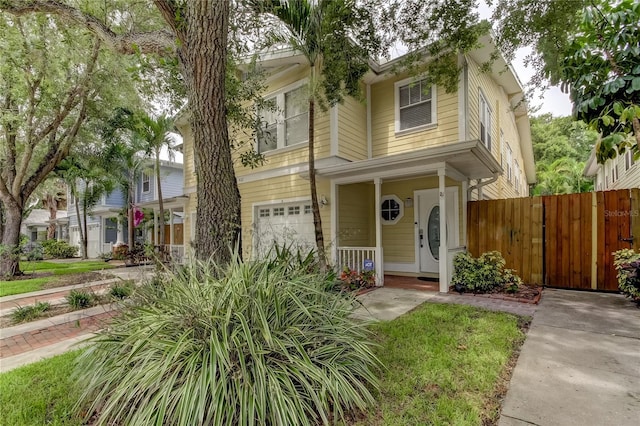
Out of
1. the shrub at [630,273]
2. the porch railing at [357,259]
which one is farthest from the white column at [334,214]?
the shrub at [630,273]

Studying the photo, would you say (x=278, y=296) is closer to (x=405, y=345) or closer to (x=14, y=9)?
(x=405, y=345)

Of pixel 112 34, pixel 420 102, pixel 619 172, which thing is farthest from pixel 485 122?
pixel 112 34

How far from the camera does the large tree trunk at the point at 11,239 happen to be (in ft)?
32.1

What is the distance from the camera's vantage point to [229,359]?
7.08ft

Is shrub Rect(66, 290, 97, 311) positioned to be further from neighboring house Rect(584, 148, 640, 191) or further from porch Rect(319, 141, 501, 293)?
neighboring house Rect(584, 148, 640, 191)

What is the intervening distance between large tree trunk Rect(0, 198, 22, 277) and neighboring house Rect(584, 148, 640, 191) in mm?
16824

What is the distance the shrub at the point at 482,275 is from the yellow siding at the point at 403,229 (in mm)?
1956

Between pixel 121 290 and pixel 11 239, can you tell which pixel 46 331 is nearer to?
pixel 121 290

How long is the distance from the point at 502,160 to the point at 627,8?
6876mm

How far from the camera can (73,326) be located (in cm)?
493

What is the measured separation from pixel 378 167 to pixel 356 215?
2.17 metres

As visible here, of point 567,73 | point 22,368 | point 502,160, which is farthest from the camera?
point 502,160

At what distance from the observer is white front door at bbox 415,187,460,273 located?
792 centimetres

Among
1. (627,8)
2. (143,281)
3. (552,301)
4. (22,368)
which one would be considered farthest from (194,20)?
(552,301)
